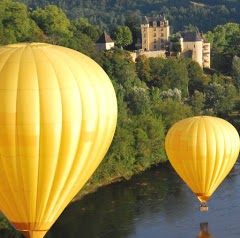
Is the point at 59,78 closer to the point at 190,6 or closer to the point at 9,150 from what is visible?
the point at 9,150

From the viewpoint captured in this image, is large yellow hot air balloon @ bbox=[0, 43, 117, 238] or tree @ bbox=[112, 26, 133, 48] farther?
tree @ bbox=[112, 26, 133, 48]

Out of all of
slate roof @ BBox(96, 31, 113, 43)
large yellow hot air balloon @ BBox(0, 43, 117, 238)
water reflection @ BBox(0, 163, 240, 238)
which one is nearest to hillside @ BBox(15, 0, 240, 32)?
slate roof @ BBox(96, 31, 113, 43)

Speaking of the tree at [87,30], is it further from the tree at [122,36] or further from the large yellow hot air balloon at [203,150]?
the large yellow hot air balloon at [203,150]

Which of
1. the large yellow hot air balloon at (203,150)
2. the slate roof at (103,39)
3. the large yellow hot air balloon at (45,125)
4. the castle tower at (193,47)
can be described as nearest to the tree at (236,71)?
the castle tower at (193,47)

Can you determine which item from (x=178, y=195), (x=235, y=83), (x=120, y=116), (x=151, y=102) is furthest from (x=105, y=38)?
(x=178, y=195)

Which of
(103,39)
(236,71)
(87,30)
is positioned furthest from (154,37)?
(236,71)

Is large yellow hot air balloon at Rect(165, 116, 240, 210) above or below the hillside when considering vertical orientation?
above

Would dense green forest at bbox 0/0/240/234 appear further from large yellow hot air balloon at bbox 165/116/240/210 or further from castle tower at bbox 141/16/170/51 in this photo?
large yellow hot air balloon at bbox 165/116/240/210
